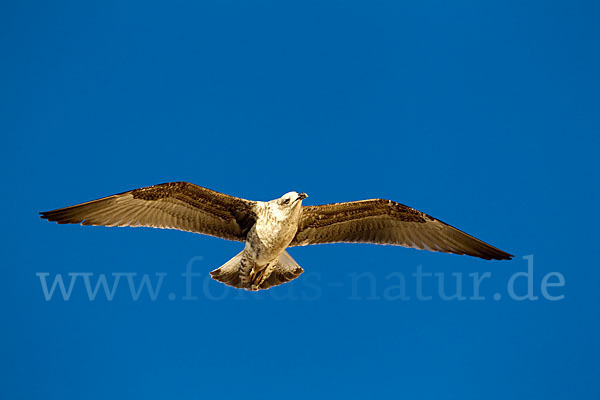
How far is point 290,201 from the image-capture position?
31.0 ft

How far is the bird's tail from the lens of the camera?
33.4 ft

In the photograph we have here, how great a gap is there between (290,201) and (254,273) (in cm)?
140

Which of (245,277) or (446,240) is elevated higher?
(446,240)

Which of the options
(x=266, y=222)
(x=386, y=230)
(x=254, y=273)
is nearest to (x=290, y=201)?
(x=266, y=222)

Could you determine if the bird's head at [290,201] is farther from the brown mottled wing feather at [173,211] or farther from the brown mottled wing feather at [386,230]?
the brown mottled wing feather at [386,230]

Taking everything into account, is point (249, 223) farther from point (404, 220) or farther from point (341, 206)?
point (404, 220)

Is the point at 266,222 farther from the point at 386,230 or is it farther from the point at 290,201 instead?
the point at 386,230

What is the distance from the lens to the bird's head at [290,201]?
9.41 meters

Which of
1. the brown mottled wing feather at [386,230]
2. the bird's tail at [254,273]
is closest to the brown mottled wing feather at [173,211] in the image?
the bird's tail at [254,273]

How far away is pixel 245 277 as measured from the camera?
10211mm

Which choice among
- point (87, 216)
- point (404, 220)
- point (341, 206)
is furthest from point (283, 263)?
point (87, 216)

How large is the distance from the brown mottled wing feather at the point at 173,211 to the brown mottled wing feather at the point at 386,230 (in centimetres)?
99

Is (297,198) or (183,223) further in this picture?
(183,223)

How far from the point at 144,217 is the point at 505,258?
5.50 meters
